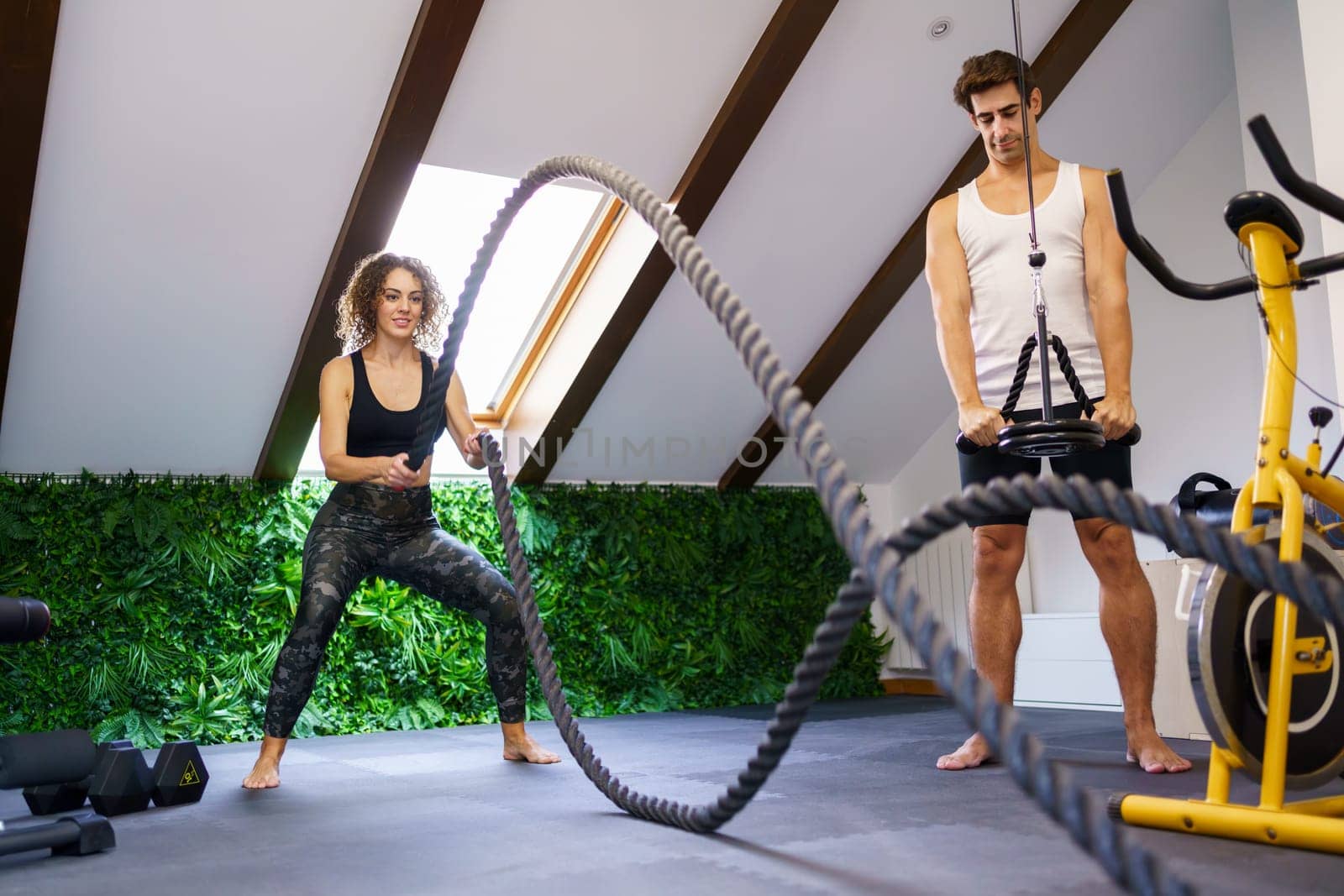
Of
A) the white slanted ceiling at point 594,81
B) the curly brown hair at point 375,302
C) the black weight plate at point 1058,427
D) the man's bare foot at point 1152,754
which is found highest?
the white slanted ceiling at point 594,81

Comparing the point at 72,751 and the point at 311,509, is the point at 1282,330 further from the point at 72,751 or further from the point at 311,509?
the point at 311,509

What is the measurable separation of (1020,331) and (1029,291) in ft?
0.30

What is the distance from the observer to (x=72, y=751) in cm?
204

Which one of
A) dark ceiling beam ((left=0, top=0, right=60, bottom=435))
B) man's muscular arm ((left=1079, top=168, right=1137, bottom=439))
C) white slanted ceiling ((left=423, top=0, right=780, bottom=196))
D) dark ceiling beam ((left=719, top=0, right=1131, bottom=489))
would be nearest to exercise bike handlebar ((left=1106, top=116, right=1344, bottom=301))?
man's muscular arm ((left=1079, top=168, right=1137, bottom=439))

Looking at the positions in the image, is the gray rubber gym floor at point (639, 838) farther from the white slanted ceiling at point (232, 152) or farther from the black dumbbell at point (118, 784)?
the white slanted ceiling at point (232, 152)

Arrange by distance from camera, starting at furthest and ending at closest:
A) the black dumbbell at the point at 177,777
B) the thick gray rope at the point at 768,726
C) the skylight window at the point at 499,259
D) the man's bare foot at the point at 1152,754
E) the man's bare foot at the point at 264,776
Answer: the skylight window at the point at 499,259 < the man's bare foot at the point at 264,776 < the black dumbbell at the point at 177,777 < the man's bare foot at the point at 1152,754 < the thick gray rope at the point at 768,726

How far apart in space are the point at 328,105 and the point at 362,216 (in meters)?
0.36

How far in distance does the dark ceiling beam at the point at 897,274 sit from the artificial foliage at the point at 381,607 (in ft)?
0.88

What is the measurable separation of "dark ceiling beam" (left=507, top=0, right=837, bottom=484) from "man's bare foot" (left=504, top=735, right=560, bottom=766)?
1760 mm

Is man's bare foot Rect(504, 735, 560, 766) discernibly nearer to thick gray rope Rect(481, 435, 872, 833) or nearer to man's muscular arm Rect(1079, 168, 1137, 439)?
thick gray rope Rect(481, 435, 872, 833)

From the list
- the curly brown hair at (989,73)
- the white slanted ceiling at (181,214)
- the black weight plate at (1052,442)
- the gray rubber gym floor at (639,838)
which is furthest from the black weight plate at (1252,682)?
the white slanted ceiling at (181,214)

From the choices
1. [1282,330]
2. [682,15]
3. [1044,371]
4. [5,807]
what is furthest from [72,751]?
[682,15]

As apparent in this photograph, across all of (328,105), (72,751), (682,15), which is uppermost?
(682,15)

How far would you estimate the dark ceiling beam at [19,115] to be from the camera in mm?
2805
